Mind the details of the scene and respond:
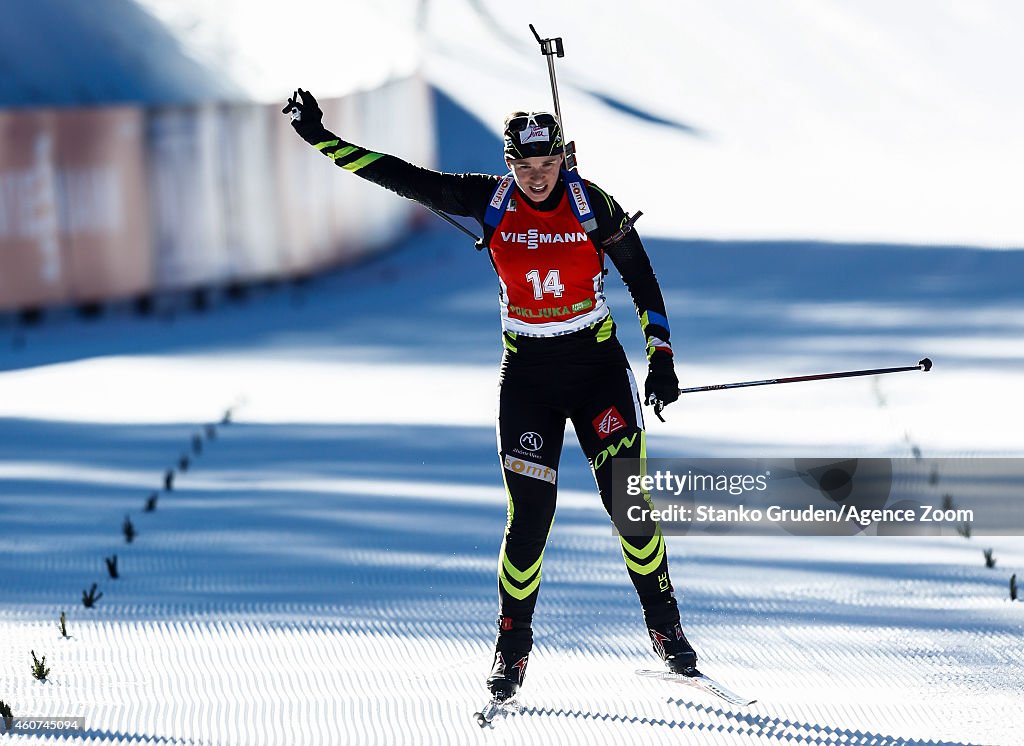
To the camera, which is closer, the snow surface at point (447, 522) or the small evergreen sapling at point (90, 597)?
the snow surface at point (447, 522)

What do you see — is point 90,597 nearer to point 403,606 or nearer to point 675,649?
point 403,606

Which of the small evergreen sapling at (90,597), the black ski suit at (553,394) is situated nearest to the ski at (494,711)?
the black ski suit at (553,394)

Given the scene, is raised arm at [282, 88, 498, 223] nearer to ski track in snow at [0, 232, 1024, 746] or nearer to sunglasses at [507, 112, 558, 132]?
sunglasses at [507, 112, 558, 132]

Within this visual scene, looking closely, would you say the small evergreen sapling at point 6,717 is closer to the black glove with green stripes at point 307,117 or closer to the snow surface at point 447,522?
the snow surface at point 447,522

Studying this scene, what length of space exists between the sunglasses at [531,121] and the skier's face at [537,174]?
4.0 inches

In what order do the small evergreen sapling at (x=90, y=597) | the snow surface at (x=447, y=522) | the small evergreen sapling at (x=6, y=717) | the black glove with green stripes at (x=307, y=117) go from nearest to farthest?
the small evergreen sapling at (x=6, y=717) < the snow surface at (x=447, y=522) < the black glove with green stripes at (x=307, y=117) < the small evergreen sapling at (x=90, y=597)

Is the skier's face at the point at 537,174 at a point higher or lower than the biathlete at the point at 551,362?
higher

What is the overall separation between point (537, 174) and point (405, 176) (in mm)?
581

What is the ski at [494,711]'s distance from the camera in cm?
571

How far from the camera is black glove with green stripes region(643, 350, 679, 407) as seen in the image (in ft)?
19.4

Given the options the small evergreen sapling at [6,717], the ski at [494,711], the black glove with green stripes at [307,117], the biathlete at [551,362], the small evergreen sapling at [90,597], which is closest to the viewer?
the small evergreen sapling at [6,717]

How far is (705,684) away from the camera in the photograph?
593cm

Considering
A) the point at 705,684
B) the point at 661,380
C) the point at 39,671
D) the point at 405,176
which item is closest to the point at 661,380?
the point at 661,380

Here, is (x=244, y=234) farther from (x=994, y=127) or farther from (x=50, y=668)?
(x=994, y=127)
